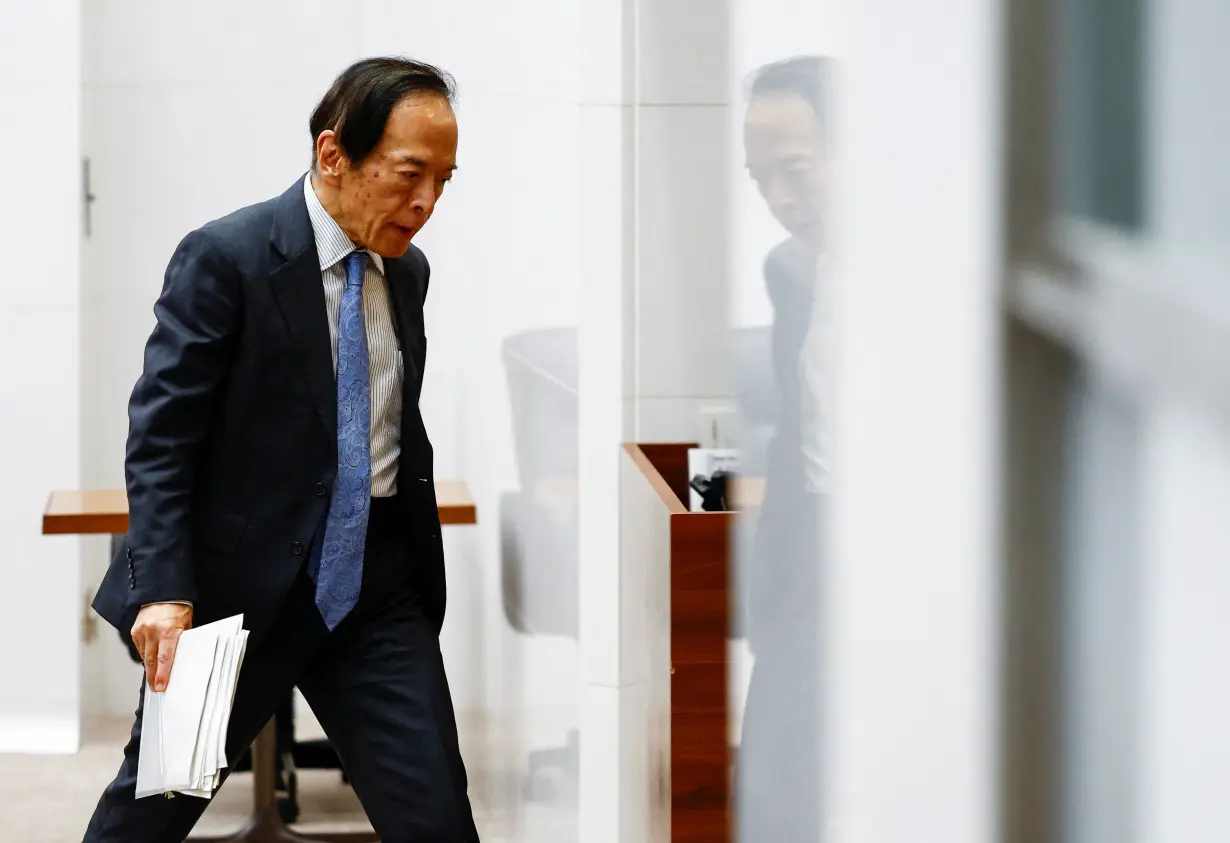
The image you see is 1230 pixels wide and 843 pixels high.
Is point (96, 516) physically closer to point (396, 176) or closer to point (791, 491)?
point (396, 176)

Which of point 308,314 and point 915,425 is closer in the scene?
point 915,425

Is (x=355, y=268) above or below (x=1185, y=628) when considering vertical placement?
above

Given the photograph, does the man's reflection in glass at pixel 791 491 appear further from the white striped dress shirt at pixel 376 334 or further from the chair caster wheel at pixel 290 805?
the chair caster wheel at pixel 290 805

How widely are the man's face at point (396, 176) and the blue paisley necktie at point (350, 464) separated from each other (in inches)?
4.4

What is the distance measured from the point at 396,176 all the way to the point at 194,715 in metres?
0.83

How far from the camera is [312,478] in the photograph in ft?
7.55

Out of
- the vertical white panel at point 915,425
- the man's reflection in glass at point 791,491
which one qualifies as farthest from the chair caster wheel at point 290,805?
the vertical white panel at point 915,425

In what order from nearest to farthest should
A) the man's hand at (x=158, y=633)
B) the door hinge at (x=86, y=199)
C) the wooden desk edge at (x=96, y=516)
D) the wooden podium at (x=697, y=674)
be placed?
the wooden podium at (x=697, y=674)
the man's hand at (x=158, y=633)
the wooden desk edge at (x=96, y=516)
the door hinge at (x=86, y=199)

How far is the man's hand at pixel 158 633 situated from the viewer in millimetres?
2164

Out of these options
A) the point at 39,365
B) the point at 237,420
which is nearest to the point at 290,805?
the point at 39,365

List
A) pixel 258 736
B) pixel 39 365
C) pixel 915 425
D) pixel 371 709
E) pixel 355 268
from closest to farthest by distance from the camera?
pixel 915 425, pixel 371 709, pixel 355 268, pixel 258 736, pixel 39 365

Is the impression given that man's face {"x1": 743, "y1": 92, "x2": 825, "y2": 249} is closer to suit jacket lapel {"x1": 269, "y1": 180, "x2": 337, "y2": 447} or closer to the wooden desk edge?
suit jacket lapel {"x1": 269, "y1": 180, "x2": 337, "y2": 447}

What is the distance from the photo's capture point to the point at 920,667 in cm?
46

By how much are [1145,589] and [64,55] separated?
469 cm
